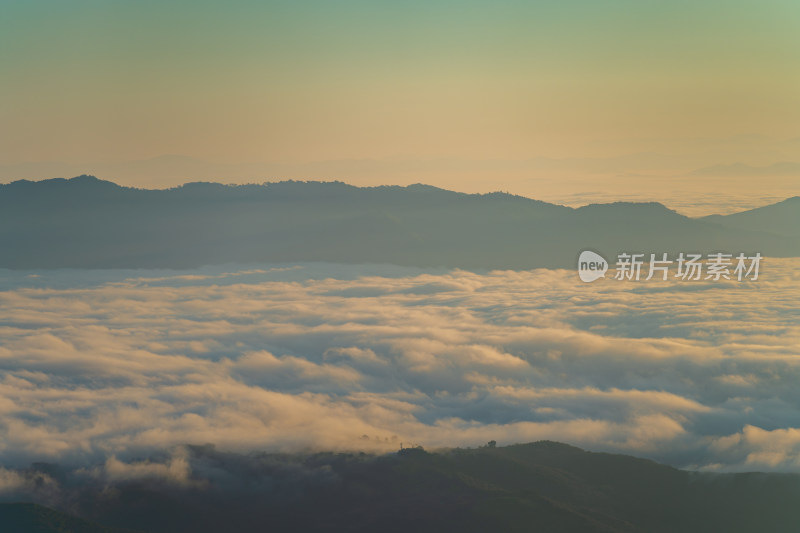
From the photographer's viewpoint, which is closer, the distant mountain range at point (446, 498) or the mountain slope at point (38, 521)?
the mountain slope at point (38, 521)

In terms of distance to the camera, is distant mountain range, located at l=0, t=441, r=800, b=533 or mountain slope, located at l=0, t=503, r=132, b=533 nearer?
mountain slope, located at l=0, t=503, r=132, b=533

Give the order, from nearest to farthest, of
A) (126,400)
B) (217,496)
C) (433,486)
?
1. (433,486)
2. (217,496)
3. (126,400)

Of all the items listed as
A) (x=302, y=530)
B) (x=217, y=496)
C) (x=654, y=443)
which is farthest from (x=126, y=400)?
(x=654, y=443)

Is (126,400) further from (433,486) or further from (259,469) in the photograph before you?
(433,486)

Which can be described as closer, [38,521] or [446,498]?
[38,521]

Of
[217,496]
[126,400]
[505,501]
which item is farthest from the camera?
[126,400]

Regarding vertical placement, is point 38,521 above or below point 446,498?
below

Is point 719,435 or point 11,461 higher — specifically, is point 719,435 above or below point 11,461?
above

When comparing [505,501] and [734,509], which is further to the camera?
[734,509]
